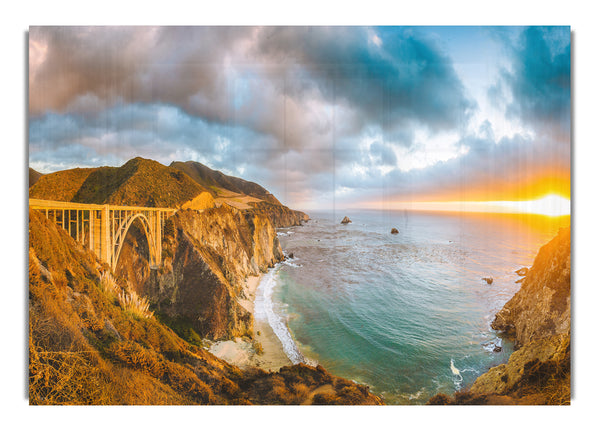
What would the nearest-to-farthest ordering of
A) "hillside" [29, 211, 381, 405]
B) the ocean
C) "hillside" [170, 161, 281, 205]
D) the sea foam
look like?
"hillside" [29, 211, 381, 405] → the ocean → "hillside" [170, 161, 281, 205] → the sea foam

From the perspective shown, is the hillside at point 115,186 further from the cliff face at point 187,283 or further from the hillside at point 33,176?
the cliff face at point 187,283

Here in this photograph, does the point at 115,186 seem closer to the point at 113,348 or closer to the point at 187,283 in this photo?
the point at 187,283

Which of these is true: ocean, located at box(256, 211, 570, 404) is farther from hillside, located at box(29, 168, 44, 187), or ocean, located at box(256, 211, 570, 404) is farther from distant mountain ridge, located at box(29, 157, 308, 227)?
hillside, located at box(29, 168, 44, 187)

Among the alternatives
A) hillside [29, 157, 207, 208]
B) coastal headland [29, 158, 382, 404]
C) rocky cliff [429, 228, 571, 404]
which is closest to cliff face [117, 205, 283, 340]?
coastal headland [29, 158, 382, 404]

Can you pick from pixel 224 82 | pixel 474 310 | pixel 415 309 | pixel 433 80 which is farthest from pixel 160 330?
pixel 474 310

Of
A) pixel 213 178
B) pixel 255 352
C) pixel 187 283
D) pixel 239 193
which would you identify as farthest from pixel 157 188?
pixel 255 352
